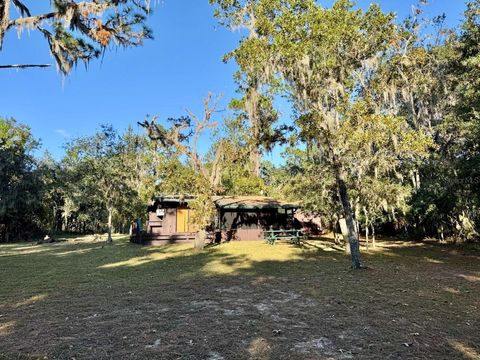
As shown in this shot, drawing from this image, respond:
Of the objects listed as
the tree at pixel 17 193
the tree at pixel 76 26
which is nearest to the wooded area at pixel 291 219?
the tree at pixel 76 26

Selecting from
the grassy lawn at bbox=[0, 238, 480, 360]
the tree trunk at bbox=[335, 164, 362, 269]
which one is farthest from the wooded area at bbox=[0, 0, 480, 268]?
the grassy lawn at bbox=[0, 238, 480, 360]

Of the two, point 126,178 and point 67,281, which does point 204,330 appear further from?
point 126,178

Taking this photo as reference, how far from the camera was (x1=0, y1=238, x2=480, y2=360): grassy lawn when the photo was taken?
13.9 ft

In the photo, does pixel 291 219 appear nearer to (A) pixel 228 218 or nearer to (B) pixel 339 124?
(A) pixel 228 218

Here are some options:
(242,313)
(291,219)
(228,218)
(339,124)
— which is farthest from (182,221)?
(242,313)

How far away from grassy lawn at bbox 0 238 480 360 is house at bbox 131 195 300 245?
11.6 m

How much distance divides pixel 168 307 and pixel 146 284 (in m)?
2.58

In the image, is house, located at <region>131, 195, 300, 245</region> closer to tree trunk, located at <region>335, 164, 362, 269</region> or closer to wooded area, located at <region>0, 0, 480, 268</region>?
wooded area, located at <region>0, 0, 480, 268</region>

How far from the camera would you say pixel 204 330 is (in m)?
4.96

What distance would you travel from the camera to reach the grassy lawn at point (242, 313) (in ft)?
13.9

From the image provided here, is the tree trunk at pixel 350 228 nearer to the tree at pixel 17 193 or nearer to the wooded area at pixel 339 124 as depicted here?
the wooded area at pixel 339 124

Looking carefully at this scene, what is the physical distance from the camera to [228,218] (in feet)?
78.9

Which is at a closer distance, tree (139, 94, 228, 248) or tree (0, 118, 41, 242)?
tree (139, 94, 228, 248)

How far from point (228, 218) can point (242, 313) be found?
18.2 metres
